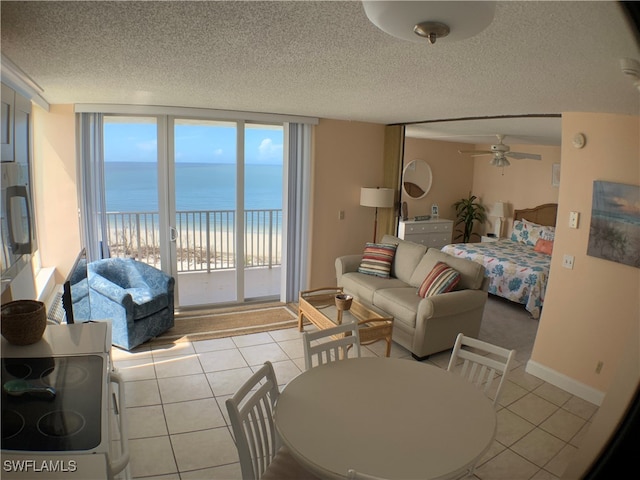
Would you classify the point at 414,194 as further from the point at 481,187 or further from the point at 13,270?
the point at 13,270

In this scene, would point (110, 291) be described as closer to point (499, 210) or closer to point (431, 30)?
point (431, 30)

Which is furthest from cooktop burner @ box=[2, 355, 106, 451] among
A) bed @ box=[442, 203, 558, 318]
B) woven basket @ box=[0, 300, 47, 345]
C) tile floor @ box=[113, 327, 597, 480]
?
bed @ box=[442, 203, 558, 318]

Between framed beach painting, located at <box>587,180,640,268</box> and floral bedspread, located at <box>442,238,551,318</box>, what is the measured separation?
209 centimetres

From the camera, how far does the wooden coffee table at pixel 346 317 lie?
12.2 feet

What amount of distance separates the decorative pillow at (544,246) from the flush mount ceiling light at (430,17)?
580 centimetres

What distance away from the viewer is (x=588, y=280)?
11.0ft

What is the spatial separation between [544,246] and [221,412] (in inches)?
216

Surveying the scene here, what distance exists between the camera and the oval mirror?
7996 millimetres

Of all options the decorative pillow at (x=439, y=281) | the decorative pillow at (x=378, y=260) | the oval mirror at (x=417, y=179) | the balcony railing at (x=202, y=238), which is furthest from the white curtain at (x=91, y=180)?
the oval mirror at (x=417, y=179)

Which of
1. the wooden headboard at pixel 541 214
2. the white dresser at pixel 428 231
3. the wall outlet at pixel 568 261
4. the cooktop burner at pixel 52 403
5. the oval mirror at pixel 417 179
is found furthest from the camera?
the oval mirror at pixel 417 179

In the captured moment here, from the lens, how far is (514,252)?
6301mm

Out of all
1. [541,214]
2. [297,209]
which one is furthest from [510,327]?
[541,214]

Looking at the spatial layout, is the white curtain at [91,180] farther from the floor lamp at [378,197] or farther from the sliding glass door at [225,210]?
the floor lamp at [378,197]

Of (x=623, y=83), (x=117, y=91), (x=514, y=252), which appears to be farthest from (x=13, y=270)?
(x=514, y=252)
